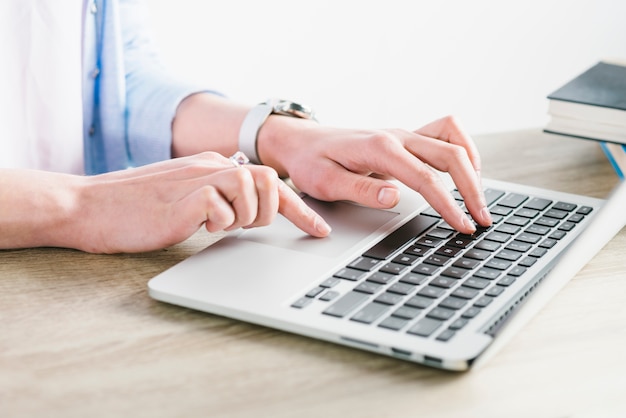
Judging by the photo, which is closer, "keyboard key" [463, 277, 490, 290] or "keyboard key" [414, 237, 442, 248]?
"keyboard key" [463, 277, 490, 290]

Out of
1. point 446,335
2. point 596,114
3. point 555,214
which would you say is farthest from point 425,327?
point 596,114

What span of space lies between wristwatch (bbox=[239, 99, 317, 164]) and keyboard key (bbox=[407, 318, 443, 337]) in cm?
51

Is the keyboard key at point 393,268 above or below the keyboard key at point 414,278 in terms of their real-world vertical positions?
below

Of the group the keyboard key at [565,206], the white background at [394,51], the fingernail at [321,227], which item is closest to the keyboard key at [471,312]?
the fingernail at [321,227]

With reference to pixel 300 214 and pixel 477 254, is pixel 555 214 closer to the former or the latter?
pixel 477 254

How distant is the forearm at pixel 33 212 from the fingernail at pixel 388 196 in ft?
1.04

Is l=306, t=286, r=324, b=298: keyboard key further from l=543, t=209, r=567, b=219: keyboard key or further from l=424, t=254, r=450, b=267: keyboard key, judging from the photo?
l=543, t=209, r=567, b=219: keyboard key

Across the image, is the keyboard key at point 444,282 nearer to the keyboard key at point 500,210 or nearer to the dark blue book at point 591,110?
the keyboard key at point 500,210

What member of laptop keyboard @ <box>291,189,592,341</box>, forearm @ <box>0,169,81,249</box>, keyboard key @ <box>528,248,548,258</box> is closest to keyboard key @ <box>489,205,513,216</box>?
laptop keyboard @ <box>291,189,592,341</box>

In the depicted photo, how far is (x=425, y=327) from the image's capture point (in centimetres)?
65

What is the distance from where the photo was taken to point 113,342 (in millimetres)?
684

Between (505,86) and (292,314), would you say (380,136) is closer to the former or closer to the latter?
(292,314)

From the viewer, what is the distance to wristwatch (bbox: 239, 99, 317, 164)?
1.12 m

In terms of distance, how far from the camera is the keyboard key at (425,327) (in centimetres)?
65
